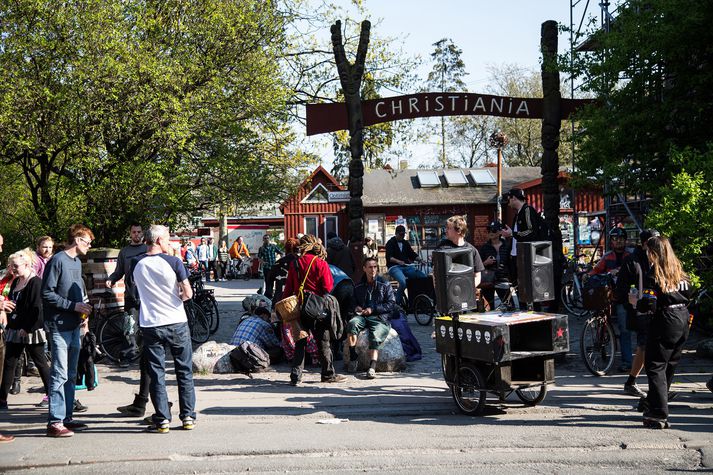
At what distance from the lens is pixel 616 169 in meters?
12.4

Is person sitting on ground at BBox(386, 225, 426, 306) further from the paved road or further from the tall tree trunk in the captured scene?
the paved road

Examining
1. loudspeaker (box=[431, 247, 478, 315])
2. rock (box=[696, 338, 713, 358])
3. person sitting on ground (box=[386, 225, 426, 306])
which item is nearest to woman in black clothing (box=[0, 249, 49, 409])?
loudspeaker (box=[431, 247, 478, 315])

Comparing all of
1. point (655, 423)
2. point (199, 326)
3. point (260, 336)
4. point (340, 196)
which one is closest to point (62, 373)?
point (260, 336)

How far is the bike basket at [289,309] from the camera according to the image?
951cm

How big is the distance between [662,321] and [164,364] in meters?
4.60

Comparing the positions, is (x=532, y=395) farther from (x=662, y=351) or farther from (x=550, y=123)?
(x=550, y=123)

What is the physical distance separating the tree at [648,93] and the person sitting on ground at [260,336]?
581 centimetres

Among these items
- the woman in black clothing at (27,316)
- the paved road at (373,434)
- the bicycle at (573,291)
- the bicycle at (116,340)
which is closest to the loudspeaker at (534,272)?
the paved road at (373,434)

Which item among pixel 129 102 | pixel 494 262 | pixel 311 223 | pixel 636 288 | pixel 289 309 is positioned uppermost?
pixel 129 102

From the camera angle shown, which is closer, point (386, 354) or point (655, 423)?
point (655, 423)

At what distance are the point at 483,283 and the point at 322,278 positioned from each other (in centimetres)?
446

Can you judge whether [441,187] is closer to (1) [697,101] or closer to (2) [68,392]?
(1) [697,101]

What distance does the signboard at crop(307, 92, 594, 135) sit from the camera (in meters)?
12.5

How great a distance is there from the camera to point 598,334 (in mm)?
9859
